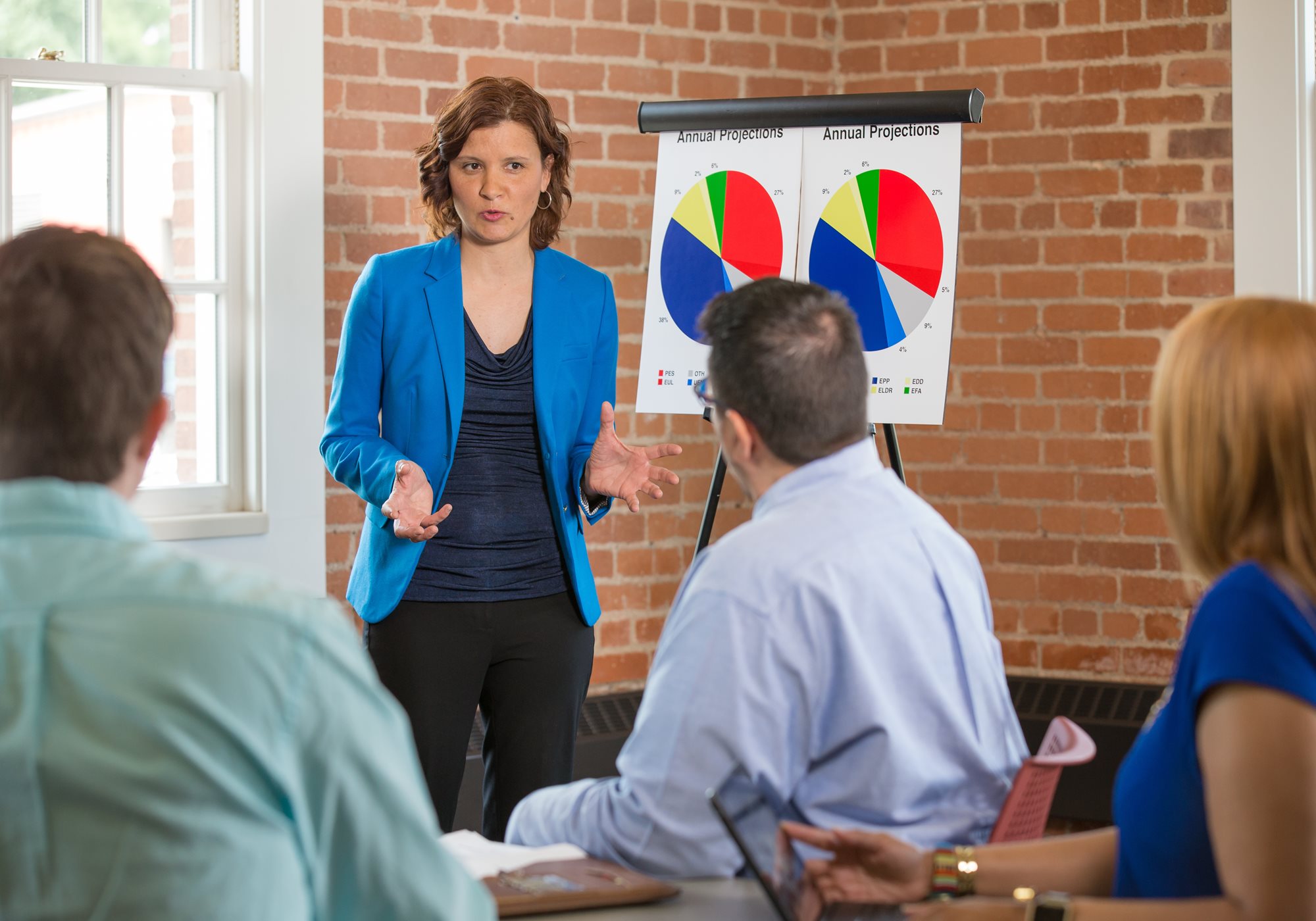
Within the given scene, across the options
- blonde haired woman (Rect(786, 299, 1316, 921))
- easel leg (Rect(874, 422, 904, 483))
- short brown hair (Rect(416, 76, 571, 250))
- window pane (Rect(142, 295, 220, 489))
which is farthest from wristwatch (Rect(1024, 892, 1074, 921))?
window pane (Rect(142, 295, 220, 489))

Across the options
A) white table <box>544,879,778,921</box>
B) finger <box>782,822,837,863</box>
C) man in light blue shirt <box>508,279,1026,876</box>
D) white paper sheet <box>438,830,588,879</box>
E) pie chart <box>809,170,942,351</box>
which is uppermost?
pie chart <box>809,170,942,351</box>

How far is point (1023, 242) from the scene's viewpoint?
372 centimetres

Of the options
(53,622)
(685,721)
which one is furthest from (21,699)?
(685,721)

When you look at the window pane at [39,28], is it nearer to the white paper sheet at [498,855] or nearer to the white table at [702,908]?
the white paper sheet at [498,855]

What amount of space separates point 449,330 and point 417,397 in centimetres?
13

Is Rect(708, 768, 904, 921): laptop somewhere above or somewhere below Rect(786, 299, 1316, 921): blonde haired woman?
below

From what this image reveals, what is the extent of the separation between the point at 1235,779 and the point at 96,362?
2.85 feet

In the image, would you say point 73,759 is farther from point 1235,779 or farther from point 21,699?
point 1235,779

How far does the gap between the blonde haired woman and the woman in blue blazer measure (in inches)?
42.1

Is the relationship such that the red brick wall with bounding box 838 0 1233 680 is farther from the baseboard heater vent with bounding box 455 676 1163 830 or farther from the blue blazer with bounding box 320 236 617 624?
the blue blazer with bounding box 320 236 617 624

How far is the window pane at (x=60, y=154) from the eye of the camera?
9.57 feet

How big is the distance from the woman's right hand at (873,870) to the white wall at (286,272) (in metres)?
2.23

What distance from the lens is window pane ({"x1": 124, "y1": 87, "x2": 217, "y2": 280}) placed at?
303 cm

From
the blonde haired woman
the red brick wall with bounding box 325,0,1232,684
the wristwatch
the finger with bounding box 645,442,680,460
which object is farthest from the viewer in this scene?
the red brick wall with bounding box 325,0,1232,684
